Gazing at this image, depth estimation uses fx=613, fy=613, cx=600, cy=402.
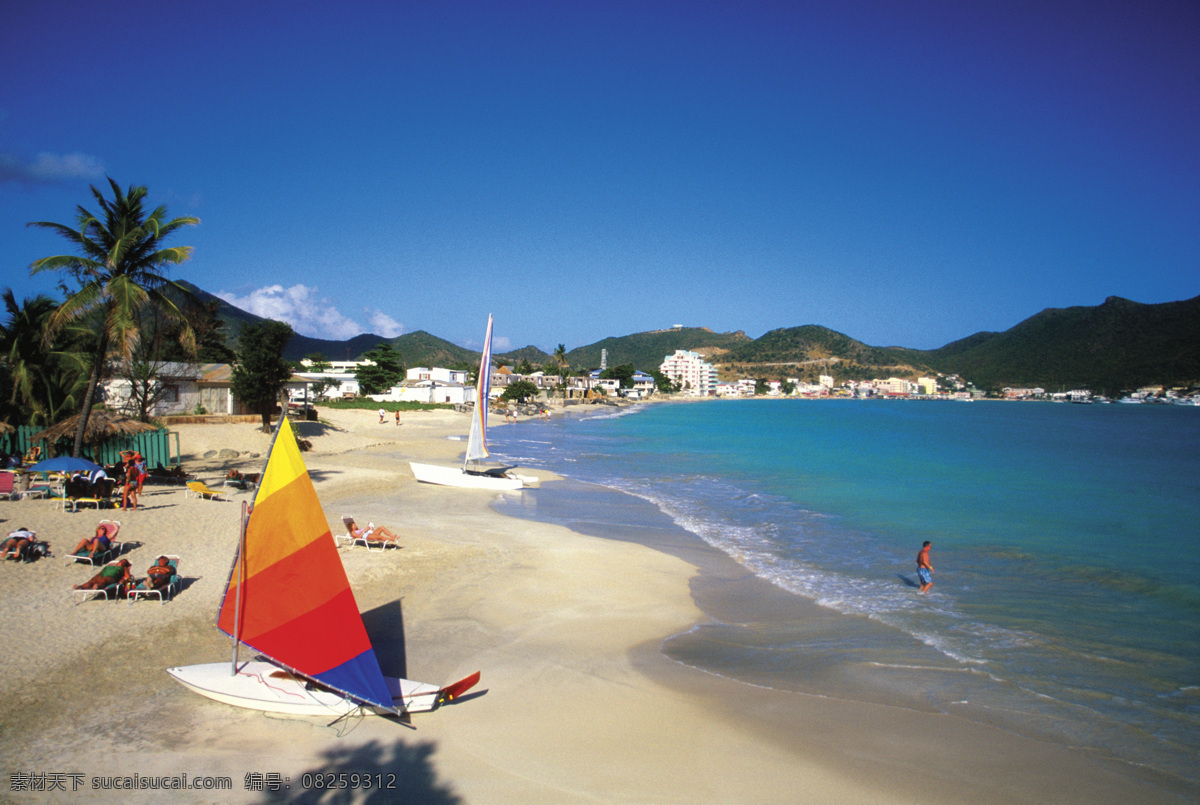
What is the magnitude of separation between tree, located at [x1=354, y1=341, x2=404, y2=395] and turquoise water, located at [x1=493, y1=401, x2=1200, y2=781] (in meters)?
40.8

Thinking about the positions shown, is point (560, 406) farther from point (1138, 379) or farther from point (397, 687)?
point (1138, 379)

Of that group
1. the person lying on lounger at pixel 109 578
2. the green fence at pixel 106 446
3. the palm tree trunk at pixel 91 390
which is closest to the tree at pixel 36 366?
the green fence at pixel 106 446

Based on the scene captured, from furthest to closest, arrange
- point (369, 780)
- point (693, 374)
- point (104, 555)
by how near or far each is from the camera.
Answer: point (693, 374), point (104, 555), point (369, 780)

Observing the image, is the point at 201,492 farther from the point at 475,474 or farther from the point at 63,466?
the point at 475,474

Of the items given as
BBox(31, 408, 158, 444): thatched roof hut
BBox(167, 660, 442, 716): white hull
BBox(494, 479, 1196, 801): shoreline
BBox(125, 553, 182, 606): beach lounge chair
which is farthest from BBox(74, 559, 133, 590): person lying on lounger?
BBox(31, 408, 158, 444): thatched roof hut

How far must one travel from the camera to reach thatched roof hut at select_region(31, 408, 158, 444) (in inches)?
599

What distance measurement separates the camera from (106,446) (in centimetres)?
1631

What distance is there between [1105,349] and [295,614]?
180m

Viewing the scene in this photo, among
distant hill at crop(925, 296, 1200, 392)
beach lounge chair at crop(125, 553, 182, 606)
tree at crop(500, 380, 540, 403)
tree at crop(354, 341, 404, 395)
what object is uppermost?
distant hill at crop(925, 296, 1200, 392)

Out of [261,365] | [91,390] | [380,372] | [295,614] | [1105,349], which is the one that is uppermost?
[1105,349]

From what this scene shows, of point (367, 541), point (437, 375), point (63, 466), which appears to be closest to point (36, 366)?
point (63, 466)

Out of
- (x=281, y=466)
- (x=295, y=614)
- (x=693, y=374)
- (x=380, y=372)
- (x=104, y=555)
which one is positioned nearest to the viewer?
(x=281, y=466)

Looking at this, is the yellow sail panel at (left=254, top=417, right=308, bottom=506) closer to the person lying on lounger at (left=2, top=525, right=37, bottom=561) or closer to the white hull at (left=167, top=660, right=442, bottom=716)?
the white hull at (left=167, top=660, right=442, bottom=716)

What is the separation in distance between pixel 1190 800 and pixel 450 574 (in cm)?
905
